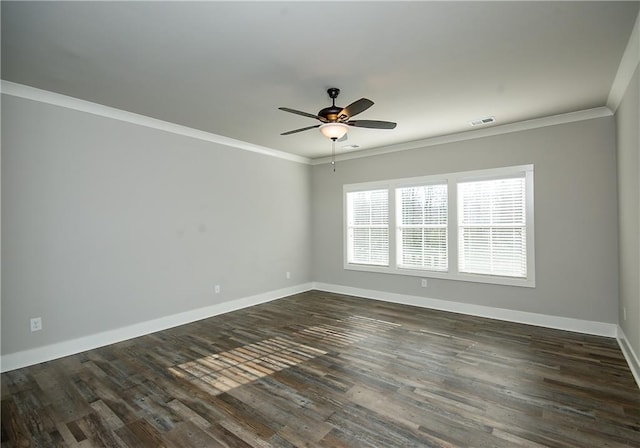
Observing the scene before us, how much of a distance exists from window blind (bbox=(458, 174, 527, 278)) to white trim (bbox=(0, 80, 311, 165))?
3.57 meters

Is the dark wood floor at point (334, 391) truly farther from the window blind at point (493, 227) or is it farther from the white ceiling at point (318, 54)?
the white ceiling at point (318, 54)

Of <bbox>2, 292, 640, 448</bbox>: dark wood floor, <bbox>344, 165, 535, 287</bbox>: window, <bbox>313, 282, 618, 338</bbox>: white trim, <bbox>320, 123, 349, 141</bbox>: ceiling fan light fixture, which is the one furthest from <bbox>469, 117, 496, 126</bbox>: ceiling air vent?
<bbox>2, 292, 640, 448</bbox>: dark wood floor

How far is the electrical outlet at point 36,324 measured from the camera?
3371mm

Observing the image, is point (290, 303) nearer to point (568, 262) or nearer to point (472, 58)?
point (568, 262)

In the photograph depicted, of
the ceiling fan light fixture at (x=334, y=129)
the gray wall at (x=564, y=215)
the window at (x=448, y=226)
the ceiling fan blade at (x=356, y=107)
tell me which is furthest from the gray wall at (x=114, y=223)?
the gray wall at (x=564, y=215)

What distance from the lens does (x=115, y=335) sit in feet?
13.0

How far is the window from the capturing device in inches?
184

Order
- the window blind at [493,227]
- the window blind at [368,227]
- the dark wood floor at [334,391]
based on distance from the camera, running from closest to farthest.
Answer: the dark wood floor at [334,391] < the window blind at [493,227] < the window blind at [368,227]

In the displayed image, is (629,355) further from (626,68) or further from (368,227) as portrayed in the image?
(368,227)

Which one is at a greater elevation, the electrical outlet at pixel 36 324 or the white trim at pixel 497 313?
the electrical outlet at pixel 36 324

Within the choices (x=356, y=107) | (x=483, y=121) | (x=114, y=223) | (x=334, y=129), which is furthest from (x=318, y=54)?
(x=114, y=223)

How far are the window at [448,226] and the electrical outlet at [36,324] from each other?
4609 mm

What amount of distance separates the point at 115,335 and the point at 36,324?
2.60 ft

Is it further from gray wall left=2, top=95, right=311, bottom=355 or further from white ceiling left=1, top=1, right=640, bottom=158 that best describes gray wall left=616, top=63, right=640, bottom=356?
gray wall left=2, top=95, right=311, bottom=355
